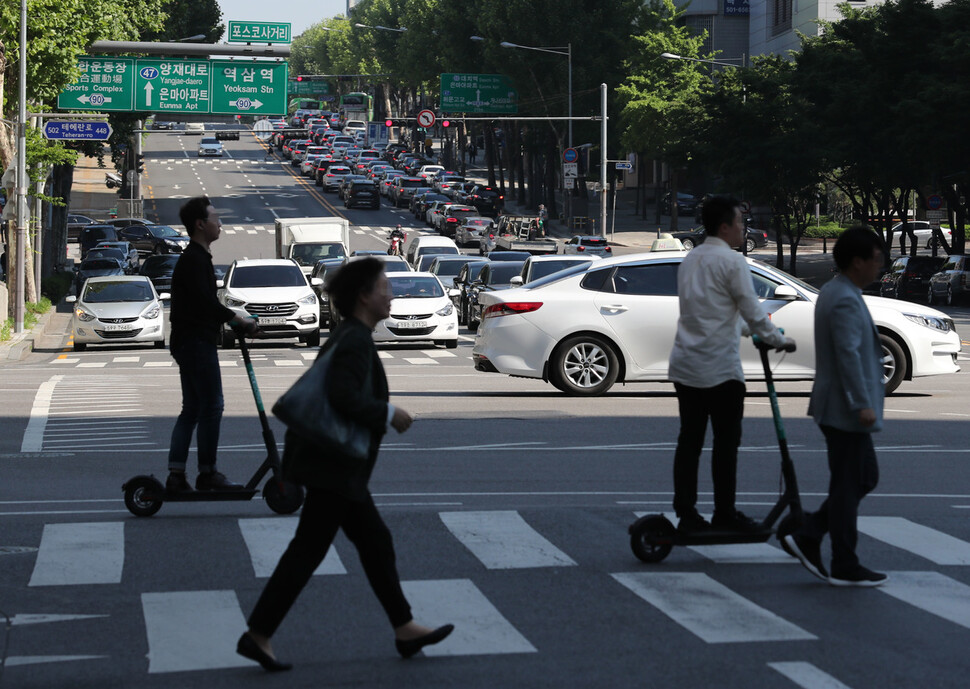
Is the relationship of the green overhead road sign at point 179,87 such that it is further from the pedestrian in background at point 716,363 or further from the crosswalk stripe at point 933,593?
the crosswalk stripe at point 933,593

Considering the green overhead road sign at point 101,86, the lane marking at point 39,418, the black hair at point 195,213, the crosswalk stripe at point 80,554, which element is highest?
the green overhead road sign at point 101,86

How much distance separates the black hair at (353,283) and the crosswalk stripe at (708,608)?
2.07 m

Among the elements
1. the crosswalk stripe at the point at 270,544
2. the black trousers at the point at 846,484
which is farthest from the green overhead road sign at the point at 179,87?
the black trousers at the point at 846,484

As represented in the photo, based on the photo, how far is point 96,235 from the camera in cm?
6234

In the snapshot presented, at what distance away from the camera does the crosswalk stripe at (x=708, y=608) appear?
21.5 ft

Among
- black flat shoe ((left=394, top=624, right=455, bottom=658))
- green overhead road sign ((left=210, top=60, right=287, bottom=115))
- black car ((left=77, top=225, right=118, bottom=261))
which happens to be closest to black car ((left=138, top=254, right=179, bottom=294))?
green overhead road sign ((left=210, top=60, right=287, bottom=115))

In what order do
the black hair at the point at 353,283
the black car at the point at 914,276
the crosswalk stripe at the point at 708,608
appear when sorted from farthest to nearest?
1. the black car at the point at 914,276
2. the crosswalk stripe at the point at 708,608
3. the black hair at the point at 353,283

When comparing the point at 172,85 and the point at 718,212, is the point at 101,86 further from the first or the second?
the point at 718,212

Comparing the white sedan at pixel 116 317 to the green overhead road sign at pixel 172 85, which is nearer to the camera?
the white sedan at pixel 116 317

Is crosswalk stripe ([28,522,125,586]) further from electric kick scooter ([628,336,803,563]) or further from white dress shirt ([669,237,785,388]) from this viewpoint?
white dress shirt ([669,237,785,388])

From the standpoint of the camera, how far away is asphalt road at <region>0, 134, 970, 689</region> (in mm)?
6145

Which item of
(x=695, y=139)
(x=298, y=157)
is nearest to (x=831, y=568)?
(x=695, y=139)

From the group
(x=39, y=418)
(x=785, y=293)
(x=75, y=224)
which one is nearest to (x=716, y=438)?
(x=785, y=293)

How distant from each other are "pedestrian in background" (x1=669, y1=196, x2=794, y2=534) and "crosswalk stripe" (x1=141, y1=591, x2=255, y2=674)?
7.58 ft
